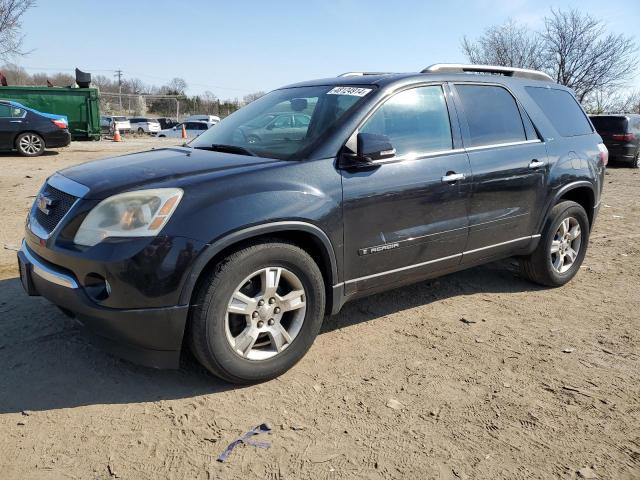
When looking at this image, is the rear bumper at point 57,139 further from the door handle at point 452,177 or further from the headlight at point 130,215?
the door handle at point 452,177

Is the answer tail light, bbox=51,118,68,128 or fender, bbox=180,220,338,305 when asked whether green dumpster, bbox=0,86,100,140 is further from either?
fender, bbox=180,220,338,305

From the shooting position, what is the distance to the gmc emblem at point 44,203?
121 inches

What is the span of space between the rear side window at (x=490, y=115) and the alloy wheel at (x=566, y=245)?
103cm

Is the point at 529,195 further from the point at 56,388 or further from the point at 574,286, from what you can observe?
the point at 56,388

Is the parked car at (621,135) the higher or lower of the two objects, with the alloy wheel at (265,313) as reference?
higher

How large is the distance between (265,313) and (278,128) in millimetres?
1429

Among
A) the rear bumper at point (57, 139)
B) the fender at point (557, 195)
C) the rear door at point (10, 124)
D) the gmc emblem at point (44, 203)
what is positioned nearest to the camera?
the gmc emblem at point (44, 203)

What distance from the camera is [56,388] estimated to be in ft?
9.57

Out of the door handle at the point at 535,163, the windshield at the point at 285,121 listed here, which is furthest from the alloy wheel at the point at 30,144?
the door handle at the point at 535,163

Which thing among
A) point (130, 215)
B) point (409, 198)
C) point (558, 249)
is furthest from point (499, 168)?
point (130, 215)

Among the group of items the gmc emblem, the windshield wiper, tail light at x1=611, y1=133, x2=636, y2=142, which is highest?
the windshield wiper

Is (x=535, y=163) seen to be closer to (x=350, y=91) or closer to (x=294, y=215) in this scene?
(x=350, y=91)

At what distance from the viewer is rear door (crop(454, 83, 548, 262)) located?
397 cm

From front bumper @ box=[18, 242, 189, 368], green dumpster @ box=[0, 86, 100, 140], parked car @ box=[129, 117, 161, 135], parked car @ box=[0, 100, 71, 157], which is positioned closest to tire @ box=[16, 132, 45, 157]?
parked car @ box=[0, 100, 71, 157]
